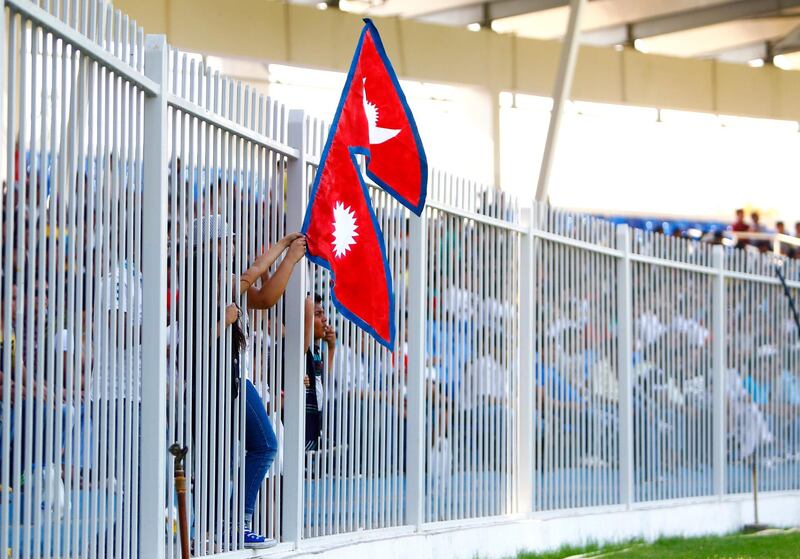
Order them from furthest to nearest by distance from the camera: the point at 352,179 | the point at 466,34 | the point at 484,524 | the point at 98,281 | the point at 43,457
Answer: the point at 466,34 < the point at 484,524 < the point at 352,179 < the point at 98,281 < the point at 43,457

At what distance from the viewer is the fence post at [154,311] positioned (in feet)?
21.1

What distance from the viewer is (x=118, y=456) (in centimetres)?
617

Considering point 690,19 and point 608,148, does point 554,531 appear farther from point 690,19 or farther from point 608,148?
point 690,19

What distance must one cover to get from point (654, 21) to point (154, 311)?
88.3ft

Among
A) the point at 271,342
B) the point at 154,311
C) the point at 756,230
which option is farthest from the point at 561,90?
the point at 154,311

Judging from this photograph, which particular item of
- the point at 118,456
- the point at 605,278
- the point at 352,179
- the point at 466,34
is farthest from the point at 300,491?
the point at 466,34

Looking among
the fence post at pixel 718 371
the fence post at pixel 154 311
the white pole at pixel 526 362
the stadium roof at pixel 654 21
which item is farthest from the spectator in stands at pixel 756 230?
the fence post at pixel 154 311

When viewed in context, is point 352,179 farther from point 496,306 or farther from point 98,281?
point 496,306

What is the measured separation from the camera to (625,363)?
13789mm

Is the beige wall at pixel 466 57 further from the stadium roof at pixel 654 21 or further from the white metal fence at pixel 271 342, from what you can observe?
the white metal fence at pixel 271 342

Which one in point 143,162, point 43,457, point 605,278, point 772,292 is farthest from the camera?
point 772,292

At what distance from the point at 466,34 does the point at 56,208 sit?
24.8 m

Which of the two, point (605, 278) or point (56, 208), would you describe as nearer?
point (56, 208)

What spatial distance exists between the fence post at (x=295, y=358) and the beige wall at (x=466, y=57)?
54.6 ft
